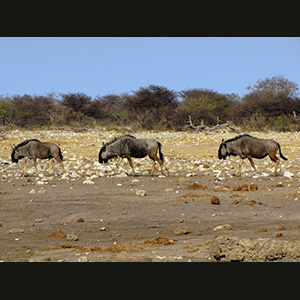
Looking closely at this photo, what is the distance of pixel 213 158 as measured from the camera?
64.8ft

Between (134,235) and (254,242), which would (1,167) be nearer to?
(134,235)

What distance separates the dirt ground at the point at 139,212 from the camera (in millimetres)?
6945

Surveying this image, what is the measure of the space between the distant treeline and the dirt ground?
20808 mm

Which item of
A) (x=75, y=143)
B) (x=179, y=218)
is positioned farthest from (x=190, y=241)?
(x=75, y=143)

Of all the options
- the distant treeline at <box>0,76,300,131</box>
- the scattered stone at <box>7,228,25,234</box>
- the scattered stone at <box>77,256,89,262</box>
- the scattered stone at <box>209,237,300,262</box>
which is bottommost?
the scattered stone at <box>7,228,25,234</box>

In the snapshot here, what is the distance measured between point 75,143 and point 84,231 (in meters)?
17.4

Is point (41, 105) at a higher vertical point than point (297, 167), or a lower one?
higher

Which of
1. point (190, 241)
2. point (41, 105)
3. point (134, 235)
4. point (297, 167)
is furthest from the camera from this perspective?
point (41, 105)

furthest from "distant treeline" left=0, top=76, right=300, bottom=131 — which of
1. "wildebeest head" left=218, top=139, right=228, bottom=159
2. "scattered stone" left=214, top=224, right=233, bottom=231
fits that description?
"scattered stone" left=214, top=224, right=233, bottom=231

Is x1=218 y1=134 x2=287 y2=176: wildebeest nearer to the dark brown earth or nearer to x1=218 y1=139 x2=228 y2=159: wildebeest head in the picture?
x1=218 y1=139 x2=228 y2=159: wildebeest head

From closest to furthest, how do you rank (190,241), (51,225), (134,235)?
(190,241) < (134,235) < (51,225)

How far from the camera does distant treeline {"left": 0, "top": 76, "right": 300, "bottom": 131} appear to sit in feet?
122

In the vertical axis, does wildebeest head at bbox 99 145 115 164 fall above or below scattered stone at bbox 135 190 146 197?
above

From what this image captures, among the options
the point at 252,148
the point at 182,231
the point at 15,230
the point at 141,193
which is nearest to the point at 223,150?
the point at 252,148
